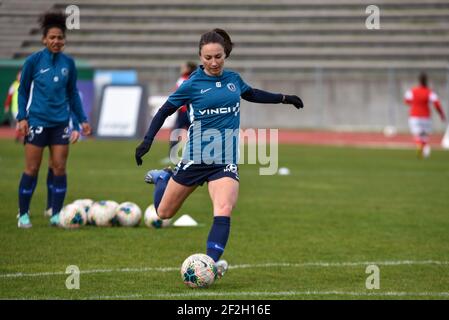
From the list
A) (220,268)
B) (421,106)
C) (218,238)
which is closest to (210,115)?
(218,238)

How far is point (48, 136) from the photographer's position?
1177 centimetres

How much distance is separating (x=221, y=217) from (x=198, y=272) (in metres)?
0.56

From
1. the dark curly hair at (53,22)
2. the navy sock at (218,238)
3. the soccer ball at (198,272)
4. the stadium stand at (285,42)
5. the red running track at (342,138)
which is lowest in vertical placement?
the soccer ball at (198,272)

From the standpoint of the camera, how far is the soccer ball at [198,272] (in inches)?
322

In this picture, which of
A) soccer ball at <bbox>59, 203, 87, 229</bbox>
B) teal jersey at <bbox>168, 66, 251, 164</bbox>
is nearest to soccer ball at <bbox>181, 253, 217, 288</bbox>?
teal jersey at <bbox>168, 66, 251, 164</bbox>

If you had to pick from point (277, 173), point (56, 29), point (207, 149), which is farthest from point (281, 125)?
point (207, 149)

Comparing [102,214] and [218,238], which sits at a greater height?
[102,214]

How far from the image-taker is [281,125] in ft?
129

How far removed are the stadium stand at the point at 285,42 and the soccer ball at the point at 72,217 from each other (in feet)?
83.6

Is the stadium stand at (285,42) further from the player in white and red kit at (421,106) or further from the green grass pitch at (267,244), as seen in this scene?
the green grass pitch at (267,244)

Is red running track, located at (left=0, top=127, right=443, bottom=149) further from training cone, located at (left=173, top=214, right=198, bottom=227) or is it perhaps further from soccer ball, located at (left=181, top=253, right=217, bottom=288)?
soccer ball, located at (left=181, top=253, right=217, bottom=288)

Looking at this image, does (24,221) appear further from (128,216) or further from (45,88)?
(45,88)

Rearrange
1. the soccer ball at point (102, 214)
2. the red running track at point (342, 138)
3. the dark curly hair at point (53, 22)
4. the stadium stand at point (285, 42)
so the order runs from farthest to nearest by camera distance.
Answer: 1. the stadium stand at point (285, 42)
2. the red running track at point (342, 138)
3. the soccer ball at point (102, 214)
4. the dark curly hair at point (53, 22)

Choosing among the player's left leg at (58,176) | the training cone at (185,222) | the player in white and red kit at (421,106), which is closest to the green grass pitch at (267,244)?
the training cone at (185,222)
